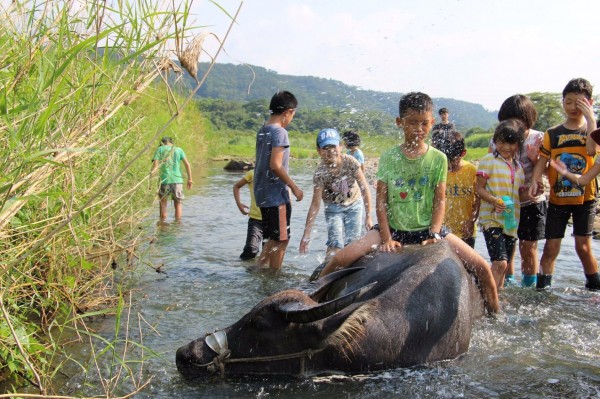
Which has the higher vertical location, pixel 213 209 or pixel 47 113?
pixel 47 113

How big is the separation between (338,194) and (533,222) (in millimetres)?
2143

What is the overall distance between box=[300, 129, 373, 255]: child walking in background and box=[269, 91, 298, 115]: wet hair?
486 millimetres

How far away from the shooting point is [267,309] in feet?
13.0

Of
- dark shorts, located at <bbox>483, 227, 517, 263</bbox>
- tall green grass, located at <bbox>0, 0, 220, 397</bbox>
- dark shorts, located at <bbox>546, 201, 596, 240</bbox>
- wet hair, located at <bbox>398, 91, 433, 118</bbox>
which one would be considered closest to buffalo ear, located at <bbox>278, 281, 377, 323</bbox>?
tall green grass, located at <bbox>0, 0, 220, 397</bbox>

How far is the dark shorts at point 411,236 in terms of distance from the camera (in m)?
5.08

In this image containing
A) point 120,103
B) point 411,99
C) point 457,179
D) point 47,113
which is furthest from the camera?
point 457,179

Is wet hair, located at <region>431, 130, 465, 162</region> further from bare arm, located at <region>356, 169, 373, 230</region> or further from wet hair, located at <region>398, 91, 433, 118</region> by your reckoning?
wet hair, located at <region>398, 91, 433, 118</region>

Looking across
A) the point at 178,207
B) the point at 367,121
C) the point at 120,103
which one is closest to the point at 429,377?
the point at 120,103

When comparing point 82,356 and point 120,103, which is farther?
point 82,356

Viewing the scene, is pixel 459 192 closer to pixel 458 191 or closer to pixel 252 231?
pixel 458 191

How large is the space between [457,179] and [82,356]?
13.1 ft

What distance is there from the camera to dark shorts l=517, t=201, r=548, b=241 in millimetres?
6324

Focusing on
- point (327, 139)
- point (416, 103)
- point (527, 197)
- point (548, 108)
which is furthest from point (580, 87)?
point (548, 108)

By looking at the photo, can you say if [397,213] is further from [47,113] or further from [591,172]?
[47,113]
